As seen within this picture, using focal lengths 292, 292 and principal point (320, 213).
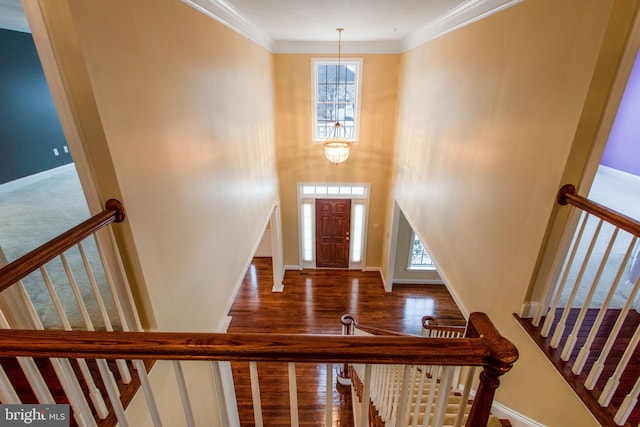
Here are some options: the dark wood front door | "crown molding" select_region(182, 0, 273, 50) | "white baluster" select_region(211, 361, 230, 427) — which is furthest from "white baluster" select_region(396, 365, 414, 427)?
the dark wood front door

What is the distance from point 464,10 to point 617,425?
3.60 metres

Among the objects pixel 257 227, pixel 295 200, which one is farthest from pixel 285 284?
pixel 257 227

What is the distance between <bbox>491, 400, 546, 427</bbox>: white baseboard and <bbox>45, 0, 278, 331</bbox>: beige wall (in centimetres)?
269

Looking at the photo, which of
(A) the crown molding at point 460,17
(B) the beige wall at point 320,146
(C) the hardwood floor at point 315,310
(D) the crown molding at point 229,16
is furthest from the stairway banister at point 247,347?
(B) the beige wall at point 320,146

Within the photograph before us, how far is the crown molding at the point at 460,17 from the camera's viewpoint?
251 centimetres

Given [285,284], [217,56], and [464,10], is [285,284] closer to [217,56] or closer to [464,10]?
[217,56]

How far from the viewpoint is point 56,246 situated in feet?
4.40

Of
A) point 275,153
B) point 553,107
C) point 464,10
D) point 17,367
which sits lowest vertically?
point 17,367

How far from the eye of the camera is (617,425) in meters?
1.44

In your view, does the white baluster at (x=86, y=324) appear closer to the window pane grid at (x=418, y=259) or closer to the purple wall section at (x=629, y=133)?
the purple wall section at (x=629, y=133)

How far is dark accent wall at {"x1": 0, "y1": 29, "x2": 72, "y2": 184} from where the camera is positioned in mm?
4773

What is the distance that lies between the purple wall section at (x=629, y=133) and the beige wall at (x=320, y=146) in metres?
3.59

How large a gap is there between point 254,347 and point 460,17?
12.6 feet

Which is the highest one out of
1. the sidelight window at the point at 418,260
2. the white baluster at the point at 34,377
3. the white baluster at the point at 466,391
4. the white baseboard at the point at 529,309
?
the white baluster at the point at 466,391
